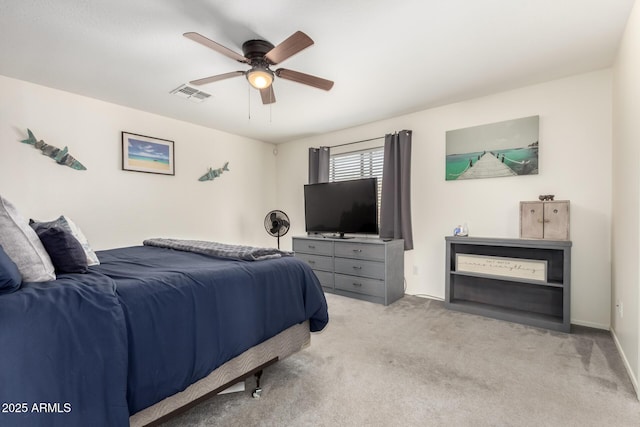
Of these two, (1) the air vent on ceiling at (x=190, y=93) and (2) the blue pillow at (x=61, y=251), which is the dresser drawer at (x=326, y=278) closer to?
(1) the air vent on ceiling at (x=190, y=93)

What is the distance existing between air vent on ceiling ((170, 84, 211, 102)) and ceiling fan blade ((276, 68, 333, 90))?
4.19 ft

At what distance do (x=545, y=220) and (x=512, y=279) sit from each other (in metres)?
0.65

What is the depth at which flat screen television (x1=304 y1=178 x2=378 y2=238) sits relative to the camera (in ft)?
12.6

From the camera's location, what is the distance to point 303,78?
7.66 ft

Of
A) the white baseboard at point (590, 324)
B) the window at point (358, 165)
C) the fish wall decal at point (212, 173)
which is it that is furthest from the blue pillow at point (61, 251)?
the white baseboard at point (590, 324)

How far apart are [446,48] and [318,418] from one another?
2.71m

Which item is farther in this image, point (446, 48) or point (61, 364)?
point (446, 48)

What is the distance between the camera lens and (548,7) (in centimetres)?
192

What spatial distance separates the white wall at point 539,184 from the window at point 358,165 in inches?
12.3

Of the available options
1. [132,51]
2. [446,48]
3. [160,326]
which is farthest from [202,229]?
[446,48]

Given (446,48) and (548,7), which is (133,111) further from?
(548,7)

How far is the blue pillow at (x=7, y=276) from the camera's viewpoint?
3.69ft

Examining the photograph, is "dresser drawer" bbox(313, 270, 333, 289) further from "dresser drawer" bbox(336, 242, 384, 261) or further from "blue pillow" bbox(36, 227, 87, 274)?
"blue pillow" bbox(36, 227, 87, 274)

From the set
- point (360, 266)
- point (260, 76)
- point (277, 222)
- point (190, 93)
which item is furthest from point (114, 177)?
point (360, 266)
